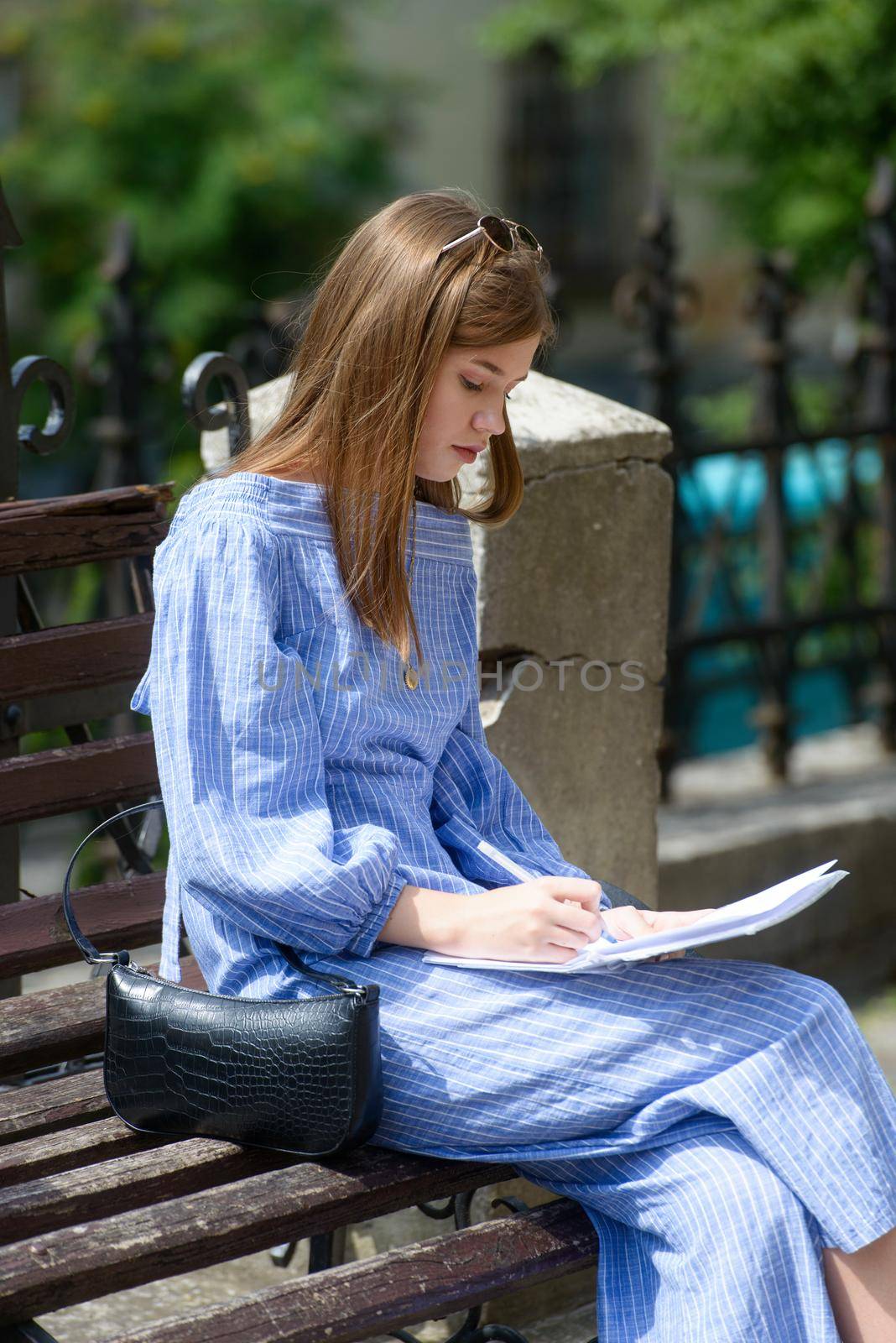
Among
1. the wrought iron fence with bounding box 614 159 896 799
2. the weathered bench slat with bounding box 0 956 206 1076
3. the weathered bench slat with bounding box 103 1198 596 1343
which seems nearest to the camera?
the weathered bench slat with bounding box 103 1198 596 1343

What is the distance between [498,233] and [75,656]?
2.77 feet

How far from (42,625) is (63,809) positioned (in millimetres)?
283

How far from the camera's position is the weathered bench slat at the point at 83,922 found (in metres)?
2.05

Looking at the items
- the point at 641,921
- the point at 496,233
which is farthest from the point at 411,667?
the point at 496,233

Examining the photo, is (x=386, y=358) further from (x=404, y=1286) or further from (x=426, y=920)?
(x=404, y=1286)

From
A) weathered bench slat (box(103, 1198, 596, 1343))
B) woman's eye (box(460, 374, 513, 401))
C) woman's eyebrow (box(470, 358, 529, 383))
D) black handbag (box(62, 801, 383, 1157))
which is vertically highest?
woman's eyebrow (box(470, 358, 529, 383))

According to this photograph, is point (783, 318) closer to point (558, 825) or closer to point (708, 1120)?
point (558, 825)

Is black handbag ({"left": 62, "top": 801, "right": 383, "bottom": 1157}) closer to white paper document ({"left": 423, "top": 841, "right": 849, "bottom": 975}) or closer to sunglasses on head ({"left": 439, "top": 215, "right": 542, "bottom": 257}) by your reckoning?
white paper document ({"left": 423, "top": 841, "right": 849, "bottom": 975})

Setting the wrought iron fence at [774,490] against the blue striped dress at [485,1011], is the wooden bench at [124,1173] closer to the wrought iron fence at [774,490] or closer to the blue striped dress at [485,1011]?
the blue striped dress at [485,1011]

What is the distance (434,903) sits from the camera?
1.71 metres

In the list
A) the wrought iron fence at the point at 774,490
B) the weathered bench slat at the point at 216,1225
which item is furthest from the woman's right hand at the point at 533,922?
the wrought iron fence at the point at 774,490

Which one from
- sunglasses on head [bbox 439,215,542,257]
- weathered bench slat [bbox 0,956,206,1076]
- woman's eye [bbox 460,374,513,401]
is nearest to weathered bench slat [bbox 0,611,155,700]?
weathered bench slat [bbox 0,956,206,1076]

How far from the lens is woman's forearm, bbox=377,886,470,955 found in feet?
5.56

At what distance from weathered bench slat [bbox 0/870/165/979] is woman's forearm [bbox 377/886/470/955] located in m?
0.55
